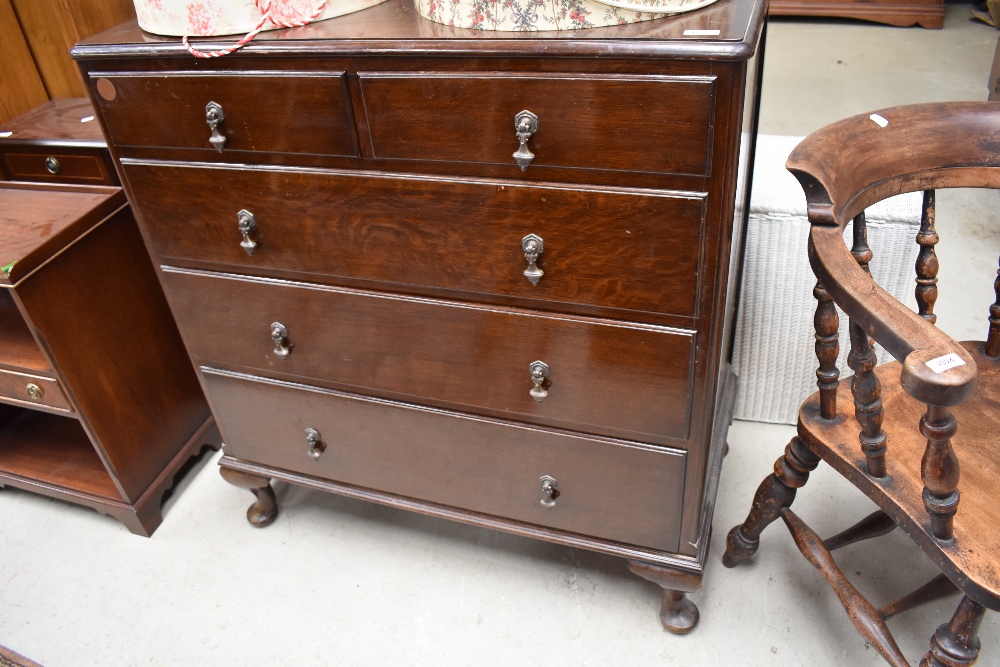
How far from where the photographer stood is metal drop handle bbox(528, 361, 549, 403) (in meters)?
1.36

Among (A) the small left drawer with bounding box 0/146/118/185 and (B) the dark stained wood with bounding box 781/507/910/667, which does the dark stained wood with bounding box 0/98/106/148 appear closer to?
(A) the small left drawer with bounding box 0/146/118/185

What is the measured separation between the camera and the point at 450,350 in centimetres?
143

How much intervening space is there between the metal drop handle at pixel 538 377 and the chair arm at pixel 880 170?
475 mm

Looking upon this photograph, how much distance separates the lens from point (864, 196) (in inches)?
51.3

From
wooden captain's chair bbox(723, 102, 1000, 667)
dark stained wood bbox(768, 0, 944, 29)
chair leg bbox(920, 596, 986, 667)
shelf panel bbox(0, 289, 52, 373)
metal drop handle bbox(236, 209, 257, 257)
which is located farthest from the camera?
dark stained wood bbox(768, 0, 944, 29)

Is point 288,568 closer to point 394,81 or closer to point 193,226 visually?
point 193,226

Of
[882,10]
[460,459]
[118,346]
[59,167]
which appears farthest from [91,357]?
[882,10]

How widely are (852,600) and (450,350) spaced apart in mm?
865

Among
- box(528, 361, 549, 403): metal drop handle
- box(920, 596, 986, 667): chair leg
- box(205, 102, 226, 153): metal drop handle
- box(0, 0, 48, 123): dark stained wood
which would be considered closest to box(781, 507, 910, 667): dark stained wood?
box(920, 596, 986, 667): chair leg

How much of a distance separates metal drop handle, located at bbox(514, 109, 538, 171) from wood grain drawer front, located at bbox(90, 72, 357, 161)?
11.6 inches

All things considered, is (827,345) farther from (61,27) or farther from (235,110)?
(61,27)

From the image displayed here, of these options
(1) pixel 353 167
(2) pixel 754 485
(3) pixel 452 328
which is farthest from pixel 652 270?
(2) pixel 754 485

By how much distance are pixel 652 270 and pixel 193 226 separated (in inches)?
34.9

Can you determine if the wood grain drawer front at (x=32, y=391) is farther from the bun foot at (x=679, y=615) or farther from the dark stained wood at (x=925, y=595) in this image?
the dark stained wood at (x=925, y=595)
